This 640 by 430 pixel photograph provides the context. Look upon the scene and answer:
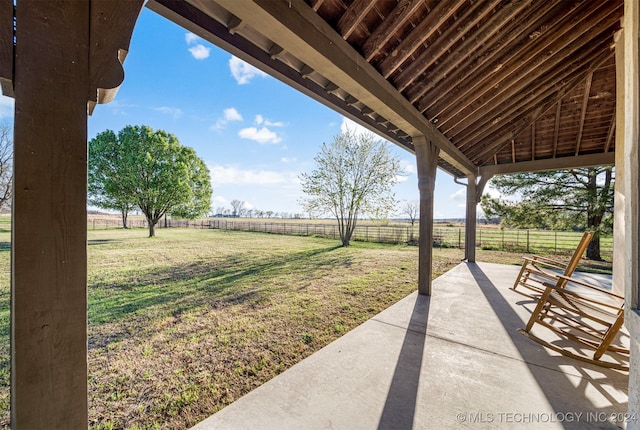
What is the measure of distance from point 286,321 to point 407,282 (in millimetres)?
2632

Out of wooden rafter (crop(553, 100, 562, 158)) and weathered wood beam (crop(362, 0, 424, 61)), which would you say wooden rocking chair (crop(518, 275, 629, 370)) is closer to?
weathered wood beam (crop(362, 0, 424, 61))

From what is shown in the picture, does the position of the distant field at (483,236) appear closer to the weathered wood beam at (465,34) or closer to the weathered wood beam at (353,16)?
the weathered wood beam at (465,34)

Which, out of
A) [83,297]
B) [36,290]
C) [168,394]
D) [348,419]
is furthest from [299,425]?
[36,290]

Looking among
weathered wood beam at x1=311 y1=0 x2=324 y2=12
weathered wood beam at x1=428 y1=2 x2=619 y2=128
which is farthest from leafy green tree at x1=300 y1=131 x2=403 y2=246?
weathered wood beam at x1=311 y1=0 x2=324 y2=12

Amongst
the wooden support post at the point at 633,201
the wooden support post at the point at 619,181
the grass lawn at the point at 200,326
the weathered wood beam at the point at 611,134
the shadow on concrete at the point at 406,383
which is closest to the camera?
the wooden support post at the point at 633,201

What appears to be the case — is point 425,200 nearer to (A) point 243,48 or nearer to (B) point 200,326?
(A) point 243,48

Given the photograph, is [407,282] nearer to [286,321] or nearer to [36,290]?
[286,321]

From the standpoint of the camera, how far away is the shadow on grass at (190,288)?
331cm

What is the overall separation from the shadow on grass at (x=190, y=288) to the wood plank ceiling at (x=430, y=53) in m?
3.09

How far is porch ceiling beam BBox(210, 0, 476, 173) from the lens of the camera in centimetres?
157

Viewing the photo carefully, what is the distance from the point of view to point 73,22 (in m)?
0.89

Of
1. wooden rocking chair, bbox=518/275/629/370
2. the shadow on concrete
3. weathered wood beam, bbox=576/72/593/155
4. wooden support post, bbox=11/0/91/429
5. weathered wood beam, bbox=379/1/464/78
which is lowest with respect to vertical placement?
the shadow on concrete

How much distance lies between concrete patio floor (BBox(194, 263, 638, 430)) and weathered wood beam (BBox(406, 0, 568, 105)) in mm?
2826

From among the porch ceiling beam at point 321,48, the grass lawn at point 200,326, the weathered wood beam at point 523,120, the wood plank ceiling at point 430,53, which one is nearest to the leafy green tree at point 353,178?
the weathered wood beam at point 523,120
